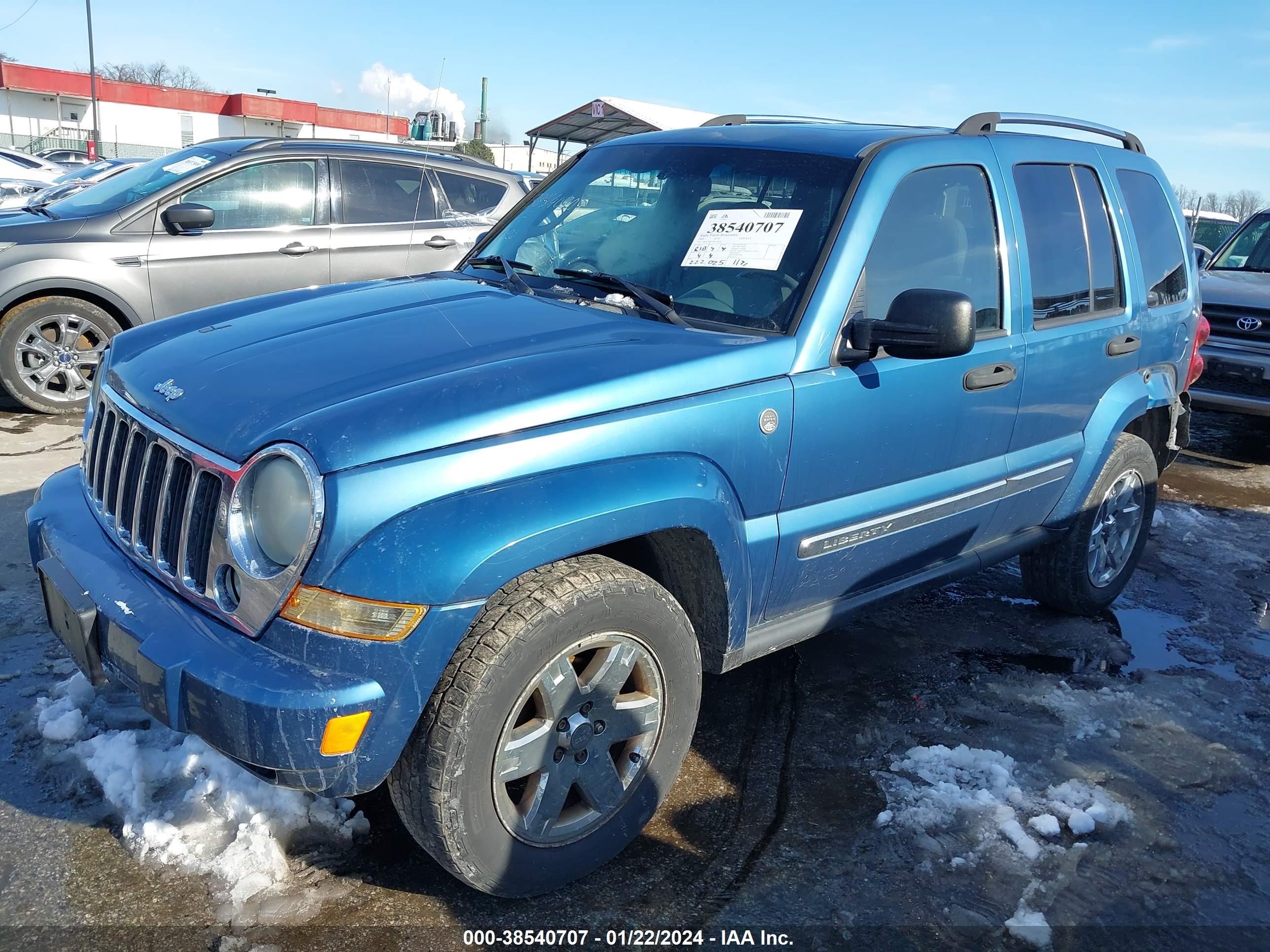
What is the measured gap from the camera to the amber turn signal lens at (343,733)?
1993mm

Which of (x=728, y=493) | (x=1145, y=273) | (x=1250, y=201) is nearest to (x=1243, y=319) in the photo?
(x=1145, y=273)

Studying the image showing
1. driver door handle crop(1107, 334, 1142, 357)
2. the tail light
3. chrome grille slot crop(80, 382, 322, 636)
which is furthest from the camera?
the tail light

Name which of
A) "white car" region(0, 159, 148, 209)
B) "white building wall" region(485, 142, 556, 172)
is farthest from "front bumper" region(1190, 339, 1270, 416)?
"white building wall" region(485, 142, 556, 172)

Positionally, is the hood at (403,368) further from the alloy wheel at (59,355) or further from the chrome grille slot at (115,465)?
the alloy wheel at (59,355)

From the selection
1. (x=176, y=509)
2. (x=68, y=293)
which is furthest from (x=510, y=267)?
(x=68, y=293)

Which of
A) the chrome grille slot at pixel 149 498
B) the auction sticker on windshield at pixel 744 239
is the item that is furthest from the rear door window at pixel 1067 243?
the chrome grille slot at pixel 149 498

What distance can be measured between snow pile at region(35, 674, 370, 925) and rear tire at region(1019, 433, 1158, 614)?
123 inches

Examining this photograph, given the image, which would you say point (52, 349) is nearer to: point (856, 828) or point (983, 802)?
point (856, 828)

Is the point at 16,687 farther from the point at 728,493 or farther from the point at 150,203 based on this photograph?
the point at 150,203

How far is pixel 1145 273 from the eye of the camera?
13.9 feet

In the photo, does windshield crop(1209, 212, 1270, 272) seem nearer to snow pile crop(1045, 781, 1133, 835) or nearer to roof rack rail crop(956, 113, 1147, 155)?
roof rack rail crop(956, 113, 1147, 155)

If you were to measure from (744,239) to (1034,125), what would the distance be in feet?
5.56

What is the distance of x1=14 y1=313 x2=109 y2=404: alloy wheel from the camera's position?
20.2 feet

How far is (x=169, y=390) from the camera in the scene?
249 cm
